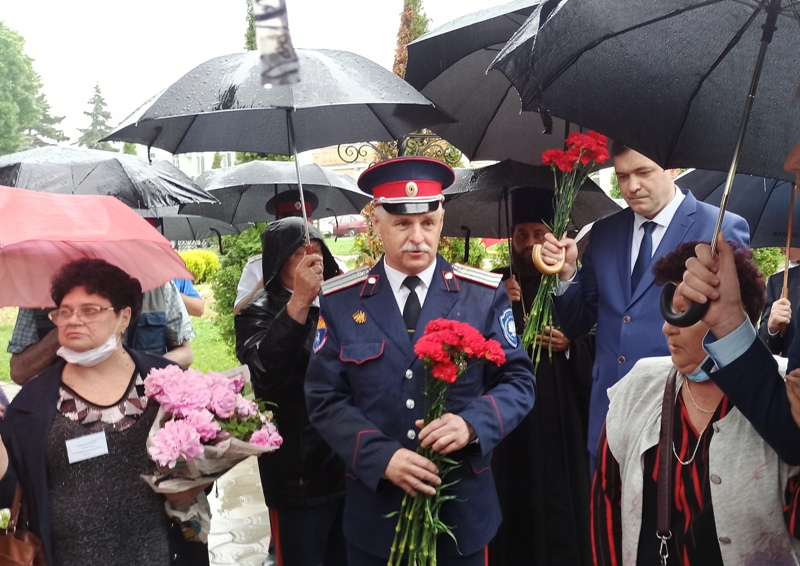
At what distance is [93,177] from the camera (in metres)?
3.60

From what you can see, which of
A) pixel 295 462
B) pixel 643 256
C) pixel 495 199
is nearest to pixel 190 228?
pixel 495 199

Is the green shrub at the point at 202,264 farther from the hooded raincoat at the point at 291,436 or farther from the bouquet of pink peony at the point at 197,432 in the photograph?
the bouquet of pink peony at the point at 197,432

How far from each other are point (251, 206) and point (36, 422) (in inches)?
152

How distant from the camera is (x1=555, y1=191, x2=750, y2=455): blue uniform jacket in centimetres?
296

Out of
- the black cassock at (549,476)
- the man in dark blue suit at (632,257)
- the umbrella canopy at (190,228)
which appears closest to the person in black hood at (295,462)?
the black cassock at (549,476)

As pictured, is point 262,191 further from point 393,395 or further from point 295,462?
point 393,395

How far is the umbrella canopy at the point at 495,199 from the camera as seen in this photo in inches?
153

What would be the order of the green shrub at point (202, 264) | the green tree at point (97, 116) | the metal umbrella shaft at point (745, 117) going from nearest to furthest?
1. the metal umbrella shaft at point (745, 117)
2. the green shrub at point (202, 264)
3. the green tree at point (97, 116)

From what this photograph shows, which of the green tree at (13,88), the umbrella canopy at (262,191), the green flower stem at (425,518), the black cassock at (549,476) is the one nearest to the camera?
the green flower stem at (425,518)

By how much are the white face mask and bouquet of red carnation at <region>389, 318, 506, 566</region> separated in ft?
3.87

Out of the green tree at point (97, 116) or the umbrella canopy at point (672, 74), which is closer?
the umbrella canopy at point (672, 74)

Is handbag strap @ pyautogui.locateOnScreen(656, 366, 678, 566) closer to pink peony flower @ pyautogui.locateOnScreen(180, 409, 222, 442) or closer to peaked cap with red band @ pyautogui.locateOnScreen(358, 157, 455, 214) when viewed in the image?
peaked cap with red band @ pyautogui.locateOnScreen(358, 157, 455, 214)

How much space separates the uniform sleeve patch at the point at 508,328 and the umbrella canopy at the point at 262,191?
2.97 meters

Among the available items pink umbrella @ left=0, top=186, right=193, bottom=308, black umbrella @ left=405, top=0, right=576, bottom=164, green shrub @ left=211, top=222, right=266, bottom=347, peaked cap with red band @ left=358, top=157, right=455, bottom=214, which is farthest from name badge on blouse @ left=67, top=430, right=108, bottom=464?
green shrub @ left=211, top=222, right=266, bottom=347
